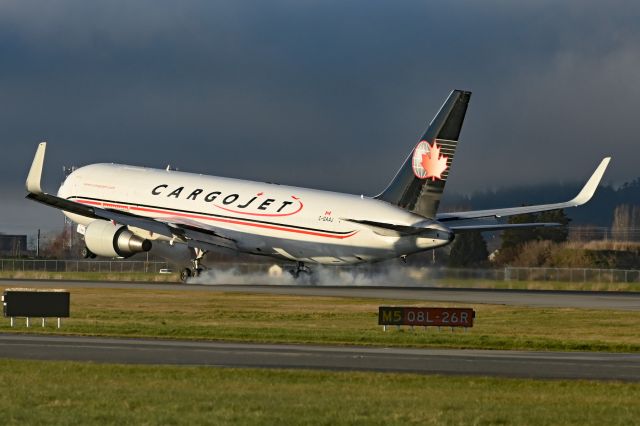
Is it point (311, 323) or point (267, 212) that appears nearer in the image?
point (311, 323)

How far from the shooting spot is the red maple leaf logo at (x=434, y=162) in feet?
258

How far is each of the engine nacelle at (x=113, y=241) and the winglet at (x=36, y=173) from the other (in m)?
4.71

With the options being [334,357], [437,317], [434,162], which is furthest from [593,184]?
[334,357]

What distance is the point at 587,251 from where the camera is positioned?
11700cm

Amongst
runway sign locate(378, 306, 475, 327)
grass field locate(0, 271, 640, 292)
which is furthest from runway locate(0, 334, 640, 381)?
grass field locate(0, 271, 640, 292)

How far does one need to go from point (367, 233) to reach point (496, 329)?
92.1 ft

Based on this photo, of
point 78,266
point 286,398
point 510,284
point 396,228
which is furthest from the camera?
point 78,266

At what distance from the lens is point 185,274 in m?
86.1

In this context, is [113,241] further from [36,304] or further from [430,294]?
[36,304]

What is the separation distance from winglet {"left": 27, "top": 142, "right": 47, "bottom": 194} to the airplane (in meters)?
0.06

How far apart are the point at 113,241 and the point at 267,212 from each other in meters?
9.65

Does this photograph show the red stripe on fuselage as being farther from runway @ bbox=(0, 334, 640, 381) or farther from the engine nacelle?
runway @ bbox=(0, 334, 640, 381)

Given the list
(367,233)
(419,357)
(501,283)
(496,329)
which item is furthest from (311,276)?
(419,357)

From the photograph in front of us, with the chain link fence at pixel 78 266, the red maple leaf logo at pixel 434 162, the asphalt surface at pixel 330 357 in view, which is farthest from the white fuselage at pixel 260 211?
the asphalt surface at pixel 330 357
